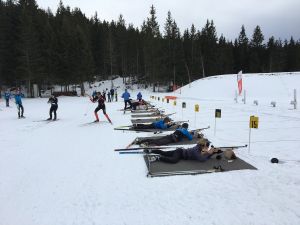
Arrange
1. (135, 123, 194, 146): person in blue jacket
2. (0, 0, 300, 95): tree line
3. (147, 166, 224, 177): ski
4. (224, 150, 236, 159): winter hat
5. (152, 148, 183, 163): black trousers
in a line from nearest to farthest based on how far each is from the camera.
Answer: (147, 166, 224, 177): ski < (152, 148, 183, 163): black trousers < (224, 150, 236, 159): winter hat < (135, 123, 194, 146): person in blue jacket < (0, 0, 300, 95): tree line

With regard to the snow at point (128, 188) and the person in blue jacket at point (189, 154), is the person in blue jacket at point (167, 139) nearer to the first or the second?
the snow at point (128, 188)

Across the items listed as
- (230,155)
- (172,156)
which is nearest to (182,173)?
(172,156)

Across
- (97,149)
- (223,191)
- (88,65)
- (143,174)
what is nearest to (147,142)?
(97,149)

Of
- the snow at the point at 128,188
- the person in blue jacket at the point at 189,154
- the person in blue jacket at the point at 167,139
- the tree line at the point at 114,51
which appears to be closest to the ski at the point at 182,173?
the snow at the point at 128,188

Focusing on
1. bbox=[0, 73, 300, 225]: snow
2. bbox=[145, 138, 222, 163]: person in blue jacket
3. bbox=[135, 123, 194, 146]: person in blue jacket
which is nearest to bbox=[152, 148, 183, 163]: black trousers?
bbox=[145, 138, 222, 163]: person in blue jacket

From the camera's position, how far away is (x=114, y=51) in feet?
231

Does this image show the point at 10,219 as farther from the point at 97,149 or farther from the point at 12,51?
the point at 12,51

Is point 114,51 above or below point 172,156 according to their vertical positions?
above

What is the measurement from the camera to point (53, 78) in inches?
1953

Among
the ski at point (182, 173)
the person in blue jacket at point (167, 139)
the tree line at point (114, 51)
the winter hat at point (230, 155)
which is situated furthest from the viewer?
the tree line at point (114, 51)

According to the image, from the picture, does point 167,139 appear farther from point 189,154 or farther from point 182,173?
point 182,173

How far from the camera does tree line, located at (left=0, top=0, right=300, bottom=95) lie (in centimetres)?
4409

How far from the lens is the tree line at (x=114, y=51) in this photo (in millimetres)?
44094

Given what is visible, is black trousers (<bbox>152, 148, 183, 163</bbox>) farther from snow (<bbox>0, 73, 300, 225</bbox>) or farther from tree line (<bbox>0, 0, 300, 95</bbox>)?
tree line (<bbox>0, 0, 300, 95</bbox>)
